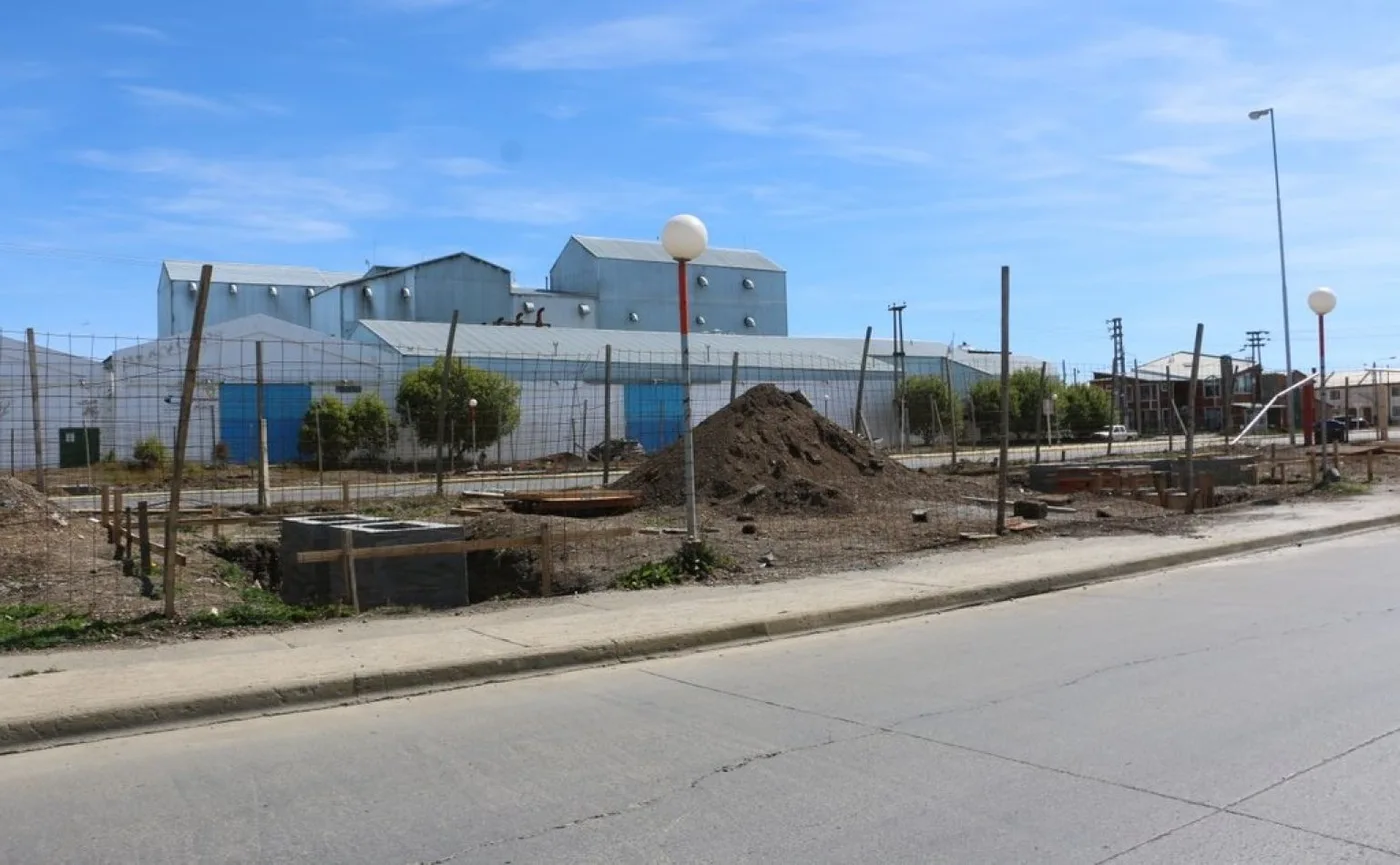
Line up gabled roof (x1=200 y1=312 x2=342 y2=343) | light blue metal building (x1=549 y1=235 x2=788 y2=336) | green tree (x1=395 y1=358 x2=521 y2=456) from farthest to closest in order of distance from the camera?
1. light blue metal building (x1=549 y1=235 x2=788 y2=336)
2. gabled roof (x1=200 y1=312 x2=342 y2=343)
3. green tree (x1=395 y1=358 x2=521 y2=456)

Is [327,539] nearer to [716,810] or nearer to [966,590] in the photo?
[966,590]

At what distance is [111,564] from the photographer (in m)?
12.7

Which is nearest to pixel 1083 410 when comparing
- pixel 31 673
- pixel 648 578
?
pixel 648 578

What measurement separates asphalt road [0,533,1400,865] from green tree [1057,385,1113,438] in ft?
187

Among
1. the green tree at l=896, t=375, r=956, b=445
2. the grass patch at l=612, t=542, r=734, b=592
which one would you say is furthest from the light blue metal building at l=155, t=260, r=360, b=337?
the grass patch at l=612, t=542, r=734, b=592

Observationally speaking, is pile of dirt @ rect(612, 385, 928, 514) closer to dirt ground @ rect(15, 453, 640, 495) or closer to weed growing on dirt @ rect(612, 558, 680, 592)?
dirt ground @ rect(15, 453, 640, 495)

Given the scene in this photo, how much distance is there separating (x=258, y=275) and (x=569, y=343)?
29.7 metres

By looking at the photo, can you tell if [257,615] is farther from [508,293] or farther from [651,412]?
[508,293]

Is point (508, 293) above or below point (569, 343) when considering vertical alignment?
above

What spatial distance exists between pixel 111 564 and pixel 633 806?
378 inches

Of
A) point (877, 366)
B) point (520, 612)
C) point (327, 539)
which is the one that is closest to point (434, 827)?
point (520, 612)

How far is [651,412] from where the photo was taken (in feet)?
131

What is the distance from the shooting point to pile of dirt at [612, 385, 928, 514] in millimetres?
18969

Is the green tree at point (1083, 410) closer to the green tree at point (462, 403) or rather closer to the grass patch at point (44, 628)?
the green tree at point (462, 403)
